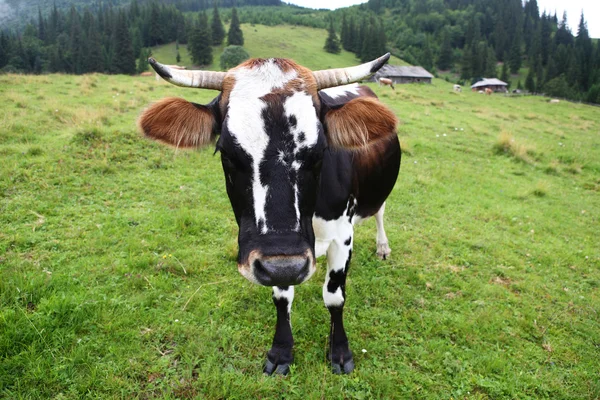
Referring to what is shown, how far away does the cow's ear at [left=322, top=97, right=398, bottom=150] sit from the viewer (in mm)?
2652

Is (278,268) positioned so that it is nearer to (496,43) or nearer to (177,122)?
(177,122)

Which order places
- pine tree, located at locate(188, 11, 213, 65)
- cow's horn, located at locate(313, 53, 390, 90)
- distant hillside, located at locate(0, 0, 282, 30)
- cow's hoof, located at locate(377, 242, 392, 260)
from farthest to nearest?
distant hillside, located at locate(0, 0, 282, 30)
pine tree, located at locate(188, 11, 213, 65)
cow's hoof, located at locate(377, 242, 392, 260)
cow's horn, located at locate(313, 53, 390, 90)

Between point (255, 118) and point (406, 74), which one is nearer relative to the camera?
point (255, 118)

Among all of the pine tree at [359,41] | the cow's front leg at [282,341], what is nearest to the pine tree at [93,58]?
the pine tree at [359,41]

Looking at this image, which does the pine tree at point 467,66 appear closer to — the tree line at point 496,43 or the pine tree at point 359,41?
the tree line at point 496,43

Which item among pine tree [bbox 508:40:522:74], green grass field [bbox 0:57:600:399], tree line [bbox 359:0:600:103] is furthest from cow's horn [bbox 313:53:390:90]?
pine tree [bbox 508:40:522:74]

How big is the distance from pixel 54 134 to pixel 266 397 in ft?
26.7

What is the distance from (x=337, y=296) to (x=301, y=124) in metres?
1.78

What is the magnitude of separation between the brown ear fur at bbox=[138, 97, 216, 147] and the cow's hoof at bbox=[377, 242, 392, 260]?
3.40 metres

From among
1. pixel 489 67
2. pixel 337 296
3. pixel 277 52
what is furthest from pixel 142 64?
pixel 489 67

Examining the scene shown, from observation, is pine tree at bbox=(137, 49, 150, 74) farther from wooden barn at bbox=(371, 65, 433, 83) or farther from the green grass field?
the green grass field

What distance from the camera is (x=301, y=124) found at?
2316mm

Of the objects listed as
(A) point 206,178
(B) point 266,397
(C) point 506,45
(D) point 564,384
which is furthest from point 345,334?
(C) point 506,45

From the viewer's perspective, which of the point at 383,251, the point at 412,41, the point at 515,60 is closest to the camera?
the point at 383,251
